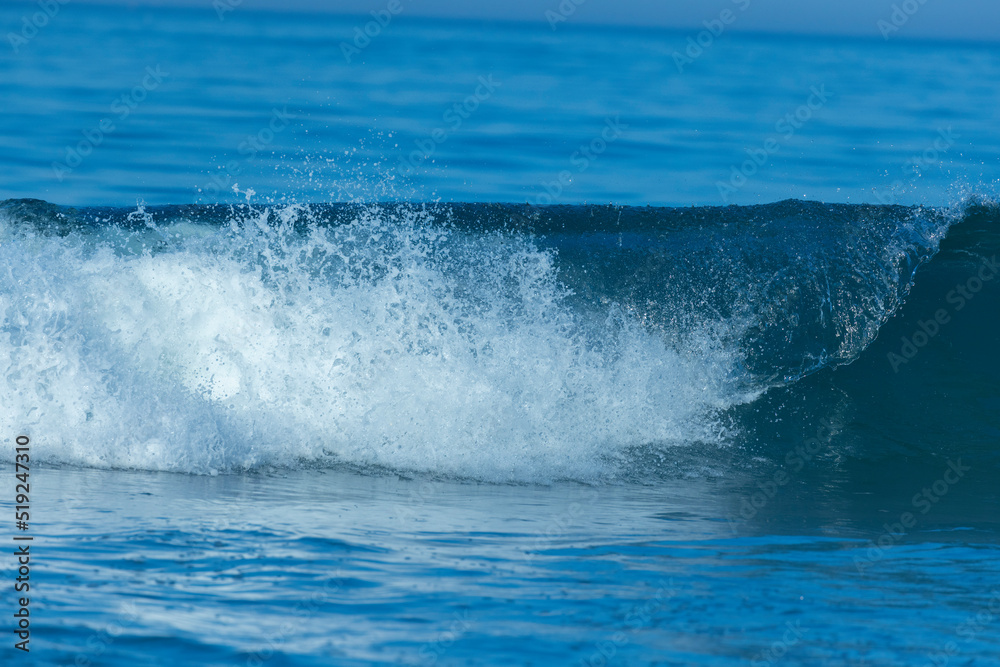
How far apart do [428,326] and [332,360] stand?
64 cm

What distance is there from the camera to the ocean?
12.1 feet

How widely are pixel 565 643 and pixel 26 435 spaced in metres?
3.50

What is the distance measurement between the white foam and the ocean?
0.02m

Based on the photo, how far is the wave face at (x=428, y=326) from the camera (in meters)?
5.83

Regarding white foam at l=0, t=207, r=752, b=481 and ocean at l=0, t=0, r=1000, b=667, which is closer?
ocean at l=0, t=0, r=1000, b=667

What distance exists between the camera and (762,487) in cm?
577

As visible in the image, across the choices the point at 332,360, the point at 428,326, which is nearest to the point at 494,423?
the point at 428,326

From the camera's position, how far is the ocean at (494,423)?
3.70m

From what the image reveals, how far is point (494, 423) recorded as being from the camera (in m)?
6.03

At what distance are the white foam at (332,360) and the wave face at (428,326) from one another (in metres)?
0.01

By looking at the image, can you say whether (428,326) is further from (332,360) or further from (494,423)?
(494,423)

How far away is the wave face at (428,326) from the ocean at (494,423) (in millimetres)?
22

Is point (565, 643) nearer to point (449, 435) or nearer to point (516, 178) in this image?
point (449, 435)

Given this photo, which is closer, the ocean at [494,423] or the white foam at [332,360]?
the ocean at [494,423]
